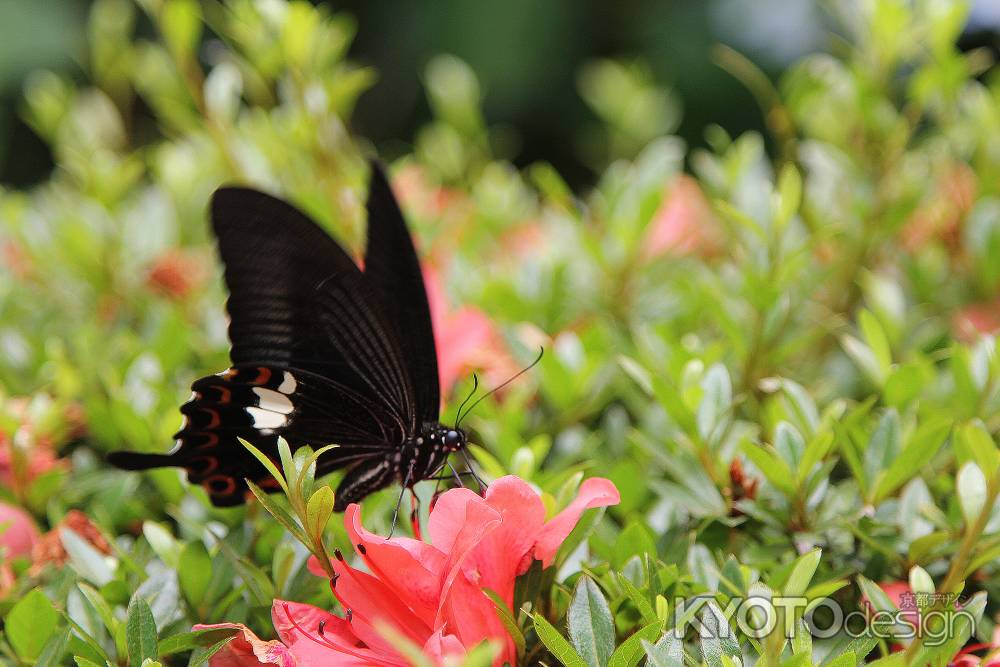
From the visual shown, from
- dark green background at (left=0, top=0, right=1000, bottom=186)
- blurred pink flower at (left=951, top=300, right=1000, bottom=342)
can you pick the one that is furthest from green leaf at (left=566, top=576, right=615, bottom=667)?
dark green background at (left=0, top=0, right=1000, bottom=186)

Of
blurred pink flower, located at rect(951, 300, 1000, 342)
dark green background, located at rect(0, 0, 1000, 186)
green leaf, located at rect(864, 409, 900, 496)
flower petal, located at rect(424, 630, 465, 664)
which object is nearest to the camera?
flower petal, located at rect(424, 630, 465, 664)

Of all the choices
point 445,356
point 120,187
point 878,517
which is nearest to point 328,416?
point 445,356

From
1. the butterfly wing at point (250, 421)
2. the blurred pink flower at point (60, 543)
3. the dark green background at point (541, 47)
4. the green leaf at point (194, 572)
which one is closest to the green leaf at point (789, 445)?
the butterfly wing at point (250, 421)

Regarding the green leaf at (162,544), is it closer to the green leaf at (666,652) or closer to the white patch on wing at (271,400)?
the white patch on wing at (271,400)

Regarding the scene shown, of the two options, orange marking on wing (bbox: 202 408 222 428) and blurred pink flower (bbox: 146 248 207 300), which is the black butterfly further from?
blurred pink flower (bbox: 146 248 207 300)

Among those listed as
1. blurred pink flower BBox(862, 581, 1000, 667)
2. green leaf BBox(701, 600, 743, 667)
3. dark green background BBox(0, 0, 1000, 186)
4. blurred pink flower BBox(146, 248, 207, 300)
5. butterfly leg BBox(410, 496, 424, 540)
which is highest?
dark green background BBox(0, 0, 1000, 186)

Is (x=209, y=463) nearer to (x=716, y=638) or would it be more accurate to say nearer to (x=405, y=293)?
(x=405, y=293)
